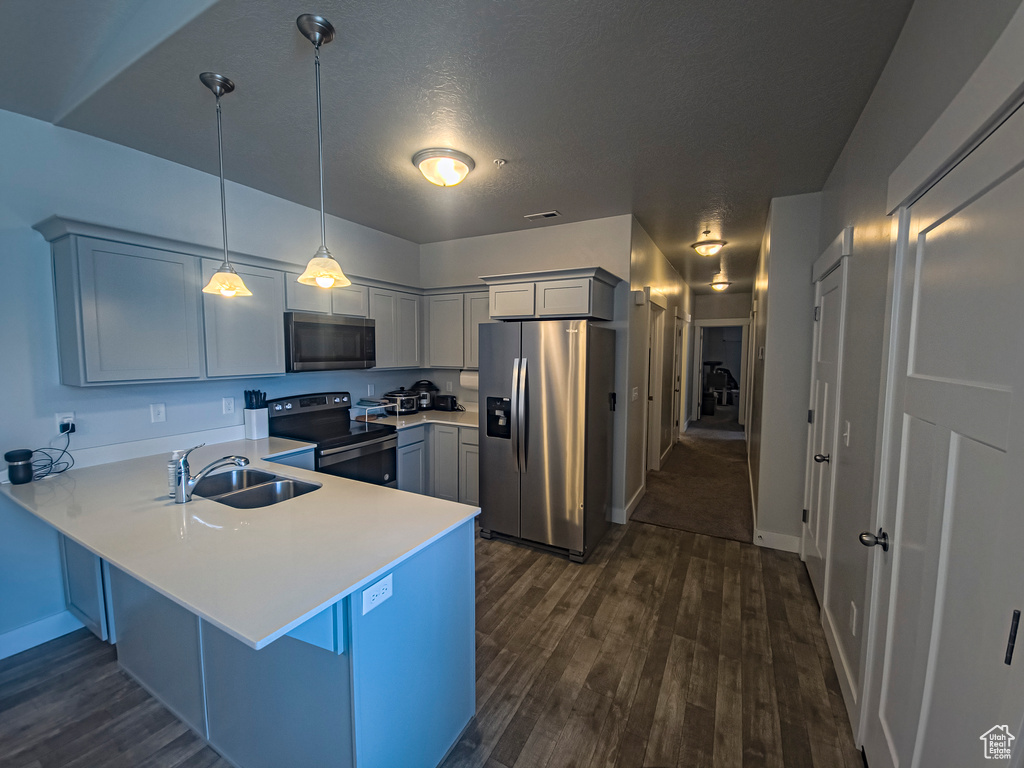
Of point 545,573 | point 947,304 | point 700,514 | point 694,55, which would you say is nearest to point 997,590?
point 947,304

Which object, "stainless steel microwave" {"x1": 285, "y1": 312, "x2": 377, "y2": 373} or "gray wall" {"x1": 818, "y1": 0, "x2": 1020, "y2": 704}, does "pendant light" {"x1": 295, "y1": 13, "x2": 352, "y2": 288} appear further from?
"gray wall" {"x1": 818, "y1": 0, "x2": 1020, "y2": 704}

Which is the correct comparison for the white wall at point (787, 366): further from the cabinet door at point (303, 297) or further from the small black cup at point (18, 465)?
the small black cup at point (18, 465)

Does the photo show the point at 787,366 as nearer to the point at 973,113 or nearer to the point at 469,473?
the point at 973,113

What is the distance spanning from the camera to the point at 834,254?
223 centimetres

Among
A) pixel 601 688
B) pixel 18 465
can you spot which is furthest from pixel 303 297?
pixel 601 688

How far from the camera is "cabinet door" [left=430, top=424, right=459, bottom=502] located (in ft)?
12.6

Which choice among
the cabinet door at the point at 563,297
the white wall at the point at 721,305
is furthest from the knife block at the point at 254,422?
the white wall at the point at 721,305

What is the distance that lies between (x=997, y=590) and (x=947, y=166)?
1048mm

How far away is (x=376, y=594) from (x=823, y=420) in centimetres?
263

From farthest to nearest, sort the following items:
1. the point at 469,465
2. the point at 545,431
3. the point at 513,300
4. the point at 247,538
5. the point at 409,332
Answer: the point at 409,332 < the point at 469,465 < the point at 513,300 < the point at 545,431 < the point at 247,538

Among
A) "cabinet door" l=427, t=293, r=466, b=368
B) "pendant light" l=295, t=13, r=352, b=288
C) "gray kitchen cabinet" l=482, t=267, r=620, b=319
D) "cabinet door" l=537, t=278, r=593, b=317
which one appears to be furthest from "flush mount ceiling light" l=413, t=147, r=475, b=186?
"cabinet door" l=427, t=293, r=466, b=368

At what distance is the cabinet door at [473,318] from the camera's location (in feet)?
13.5

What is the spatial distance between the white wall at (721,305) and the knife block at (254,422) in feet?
27.6

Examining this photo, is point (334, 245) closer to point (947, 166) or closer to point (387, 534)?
point (387, 534)
